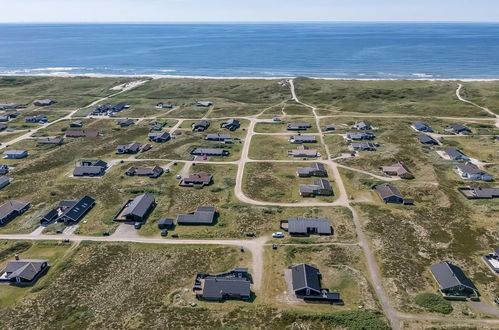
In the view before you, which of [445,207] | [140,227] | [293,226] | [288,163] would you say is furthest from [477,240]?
[140,227]

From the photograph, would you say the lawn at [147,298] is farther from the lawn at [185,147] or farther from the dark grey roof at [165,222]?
the lawn at [185,147]

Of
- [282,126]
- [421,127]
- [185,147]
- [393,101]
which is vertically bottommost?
[185,147]

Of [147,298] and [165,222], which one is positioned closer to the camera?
[147,298]

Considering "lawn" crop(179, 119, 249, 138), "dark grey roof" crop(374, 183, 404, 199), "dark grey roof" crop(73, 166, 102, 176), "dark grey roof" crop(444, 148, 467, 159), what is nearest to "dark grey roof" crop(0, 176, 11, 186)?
"dark grey roof" crop(73, 166, 102, 176)

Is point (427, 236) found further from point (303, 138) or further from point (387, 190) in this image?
point (303, 138)

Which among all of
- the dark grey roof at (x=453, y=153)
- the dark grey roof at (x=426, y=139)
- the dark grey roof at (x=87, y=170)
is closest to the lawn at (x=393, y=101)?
the dark grey roof at (x=426, y=139)

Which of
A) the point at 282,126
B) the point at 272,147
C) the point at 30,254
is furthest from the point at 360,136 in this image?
the point at 30,254
